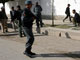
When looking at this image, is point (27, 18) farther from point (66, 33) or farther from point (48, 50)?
point (66, 33)

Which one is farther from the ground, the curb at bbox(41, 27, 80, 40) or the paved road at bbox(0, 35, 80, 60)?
the curb at bbox(41, 27, 80, 40)

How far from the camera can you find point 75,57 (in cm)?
943

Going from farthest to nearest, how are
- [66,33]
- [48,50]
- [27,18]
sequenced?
[66,33]
[48,50]
[27,18]

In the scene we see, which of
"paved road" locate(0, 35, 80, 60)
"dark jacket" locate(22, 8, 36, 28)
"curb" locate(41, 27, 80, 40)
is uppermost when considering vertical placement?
"dark jacket" locate(22, 8, 36, 28)

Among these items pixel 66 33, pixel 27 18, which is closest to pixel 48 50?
pixel 27 18

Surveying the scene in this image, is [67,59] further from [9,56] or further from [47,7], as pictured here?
[47,7]

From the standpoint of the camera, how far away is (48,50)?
10719mm

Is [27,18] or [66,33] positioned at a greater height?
[27,18]

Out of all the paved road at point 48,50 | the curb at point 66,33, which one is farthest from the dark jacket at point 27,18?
the curb at point 66,33

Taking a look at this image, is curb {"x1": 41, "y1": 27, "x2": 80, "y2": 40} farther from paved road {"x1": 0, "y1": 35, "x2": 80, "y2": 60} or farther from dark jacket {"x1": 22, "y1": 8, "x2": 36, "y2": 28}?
dark jacket {"x1": 22, "y1": 8, "x2": 36, "y2": 28}

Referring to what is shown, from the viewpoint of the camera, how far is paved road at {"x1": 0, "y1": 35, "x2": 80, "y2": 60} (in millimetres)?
9578

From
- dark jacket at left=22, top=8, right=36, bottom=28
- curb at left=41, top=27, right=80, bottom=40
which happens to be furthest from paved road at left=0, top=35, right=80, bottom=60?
dark jacket at left=22, top=8, right=36, bottom=28

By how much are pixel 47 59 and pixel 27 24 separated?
4.38 feet

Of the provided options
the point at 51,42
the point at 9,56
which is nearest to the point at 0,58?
the point at 9,56
